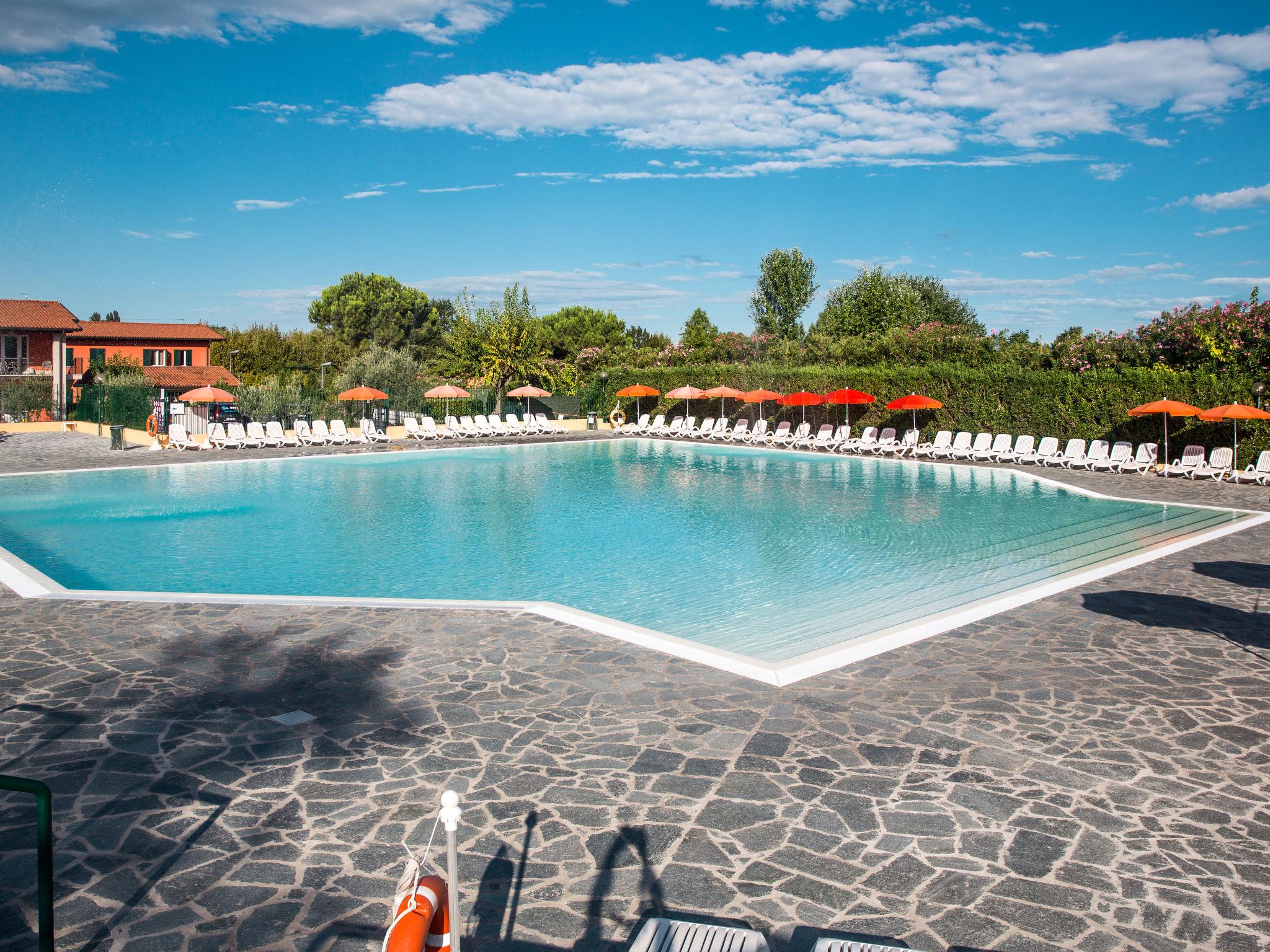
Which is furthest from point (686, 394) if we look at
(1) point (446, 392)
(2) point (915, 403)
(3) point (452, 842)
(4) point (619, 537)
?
(3) point (452, 842)

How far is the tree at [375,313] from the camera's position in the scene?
5900 cm

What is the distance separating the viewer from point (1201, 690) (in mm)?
5730

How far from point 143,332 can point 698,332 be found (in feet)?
114

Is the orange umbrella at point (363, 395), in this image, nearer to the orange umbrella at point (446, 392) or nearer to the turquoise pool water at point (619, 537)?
the orange umbrella at point (446, 392)

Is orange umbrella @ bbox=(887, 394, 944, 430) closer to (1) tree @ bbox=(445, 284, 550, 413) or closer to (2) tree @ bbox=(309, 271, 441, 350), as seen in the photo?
(1) tree @ bbox=(445, 284, 550, 413)

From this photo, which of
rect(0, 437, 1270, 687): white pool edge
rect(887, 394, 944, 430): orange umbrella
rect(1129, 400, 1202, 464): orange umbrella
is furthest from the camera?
rect(887, 394, 944, 430): orange umbrella

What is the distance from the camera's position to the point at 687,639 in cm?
733

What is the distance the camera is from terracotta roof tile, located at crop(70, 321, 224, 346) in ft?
167

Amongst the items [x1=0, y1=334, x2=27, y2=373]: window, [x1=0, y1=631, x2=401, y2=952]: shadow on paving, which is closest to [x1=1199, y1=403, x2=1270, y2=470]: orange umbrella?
[x1=0, y1=631, x2=401, y2=952]: shadow on paving

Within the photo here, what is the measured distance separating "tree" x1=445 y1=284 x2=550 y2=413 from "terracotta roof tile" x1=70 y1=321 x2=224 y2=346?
2223 cm

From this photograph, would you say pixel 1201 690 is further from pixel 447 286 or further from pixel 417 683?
pixel 447 286

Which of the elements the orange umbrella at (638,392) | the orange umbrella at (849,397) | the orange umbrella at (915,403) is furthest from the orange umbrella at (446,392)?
the orange umbrella at (915,403)

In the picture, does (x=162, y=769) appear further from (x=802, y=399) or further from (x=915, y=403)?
(x=802, y=399)

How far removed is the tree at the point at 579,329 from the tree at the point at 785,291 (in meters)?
10.4
